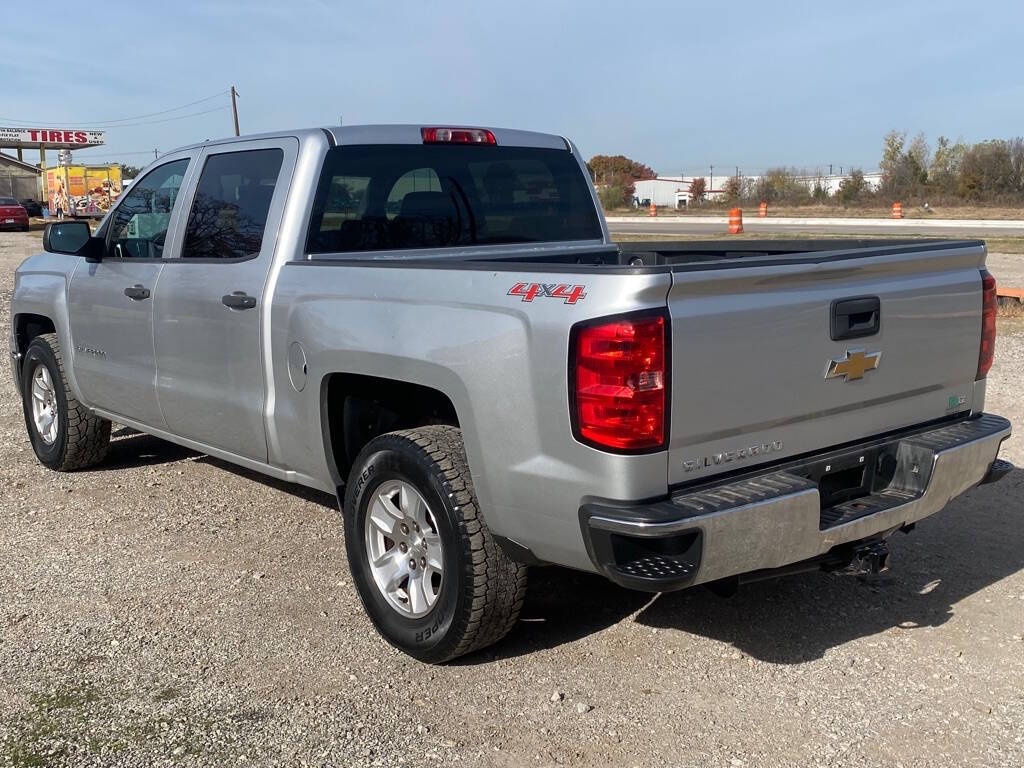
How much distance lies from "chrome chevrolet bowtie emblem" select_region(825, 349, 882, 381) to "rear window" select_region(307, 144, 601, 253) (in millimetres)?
2043

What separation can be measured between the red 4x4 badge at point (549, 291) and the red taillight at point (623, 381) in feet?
0.36

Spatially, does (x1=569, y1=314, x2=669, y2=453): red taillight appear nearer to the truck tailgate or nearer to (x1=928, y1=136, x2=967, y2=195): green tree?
the truck tailgate

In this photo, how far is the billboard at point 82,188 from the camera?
4869 cm

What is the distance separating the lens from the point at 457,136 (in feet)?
16.7

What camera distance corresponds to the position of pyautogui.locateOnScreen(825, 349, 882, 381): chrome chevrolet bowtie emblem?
3.55m

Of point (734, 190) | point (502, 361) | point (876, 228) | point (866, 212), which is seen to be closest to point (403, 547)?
point (502, 361)

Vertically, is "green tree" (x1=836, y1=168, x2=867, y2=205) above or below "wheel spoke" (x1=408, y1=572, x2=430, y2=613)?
above

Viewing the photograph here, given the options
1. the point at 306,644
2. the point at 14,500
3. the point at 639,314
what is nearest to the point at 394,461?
the point at 306,644

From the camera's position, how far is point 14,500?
241 inches

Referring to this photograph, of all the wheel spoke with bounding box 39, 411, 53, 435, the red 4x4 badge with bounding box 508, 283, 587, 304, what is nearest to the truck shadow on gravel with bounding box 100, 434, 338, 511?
the wheel spoke with bounding box 39, 411, 53, 435

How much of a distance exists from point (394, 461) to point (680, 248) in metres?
2.41

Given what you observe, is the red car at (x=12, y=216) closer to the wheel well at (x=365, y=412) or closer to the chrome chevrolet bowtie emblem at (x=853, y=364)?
the wheel well at (x=365, y=412)

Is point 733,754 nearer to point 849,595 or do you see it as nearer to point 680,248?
point 849,595

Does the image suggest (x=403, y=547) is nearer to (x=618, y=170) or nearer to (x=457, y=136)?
(x=457, y=136)
